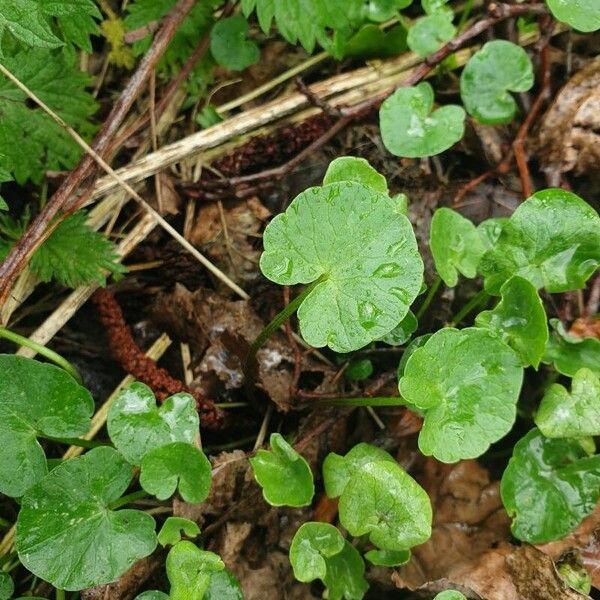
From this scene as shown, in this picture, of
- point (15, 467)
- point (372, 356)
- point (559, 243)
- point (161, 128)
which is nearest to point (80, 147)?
point (161, 128)

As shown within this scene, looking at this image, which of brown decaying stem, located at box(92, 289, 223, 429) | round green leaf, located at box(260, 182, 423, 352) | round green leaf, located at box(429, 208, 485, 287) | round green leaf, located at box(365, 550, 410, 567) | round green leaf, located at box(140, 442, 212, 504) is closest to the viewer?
round green leaf, located at box(260, 182, 423, 352)

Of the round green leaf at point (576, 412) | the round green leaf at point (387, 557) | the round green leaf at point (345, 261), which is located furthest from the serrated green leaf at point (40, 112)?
the round green leaf at point (576, 412)

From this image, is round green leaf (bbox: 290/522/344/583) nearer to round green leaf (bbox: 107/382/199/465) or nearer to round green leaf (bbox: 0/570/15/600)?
round green leaf (bbox: 107/382/199/465)

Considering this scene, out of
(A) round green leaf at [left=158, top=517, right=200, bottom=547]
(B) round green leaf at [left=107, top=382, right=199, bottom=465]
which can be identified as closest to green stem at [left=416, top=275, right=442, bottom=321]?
(B) round green leaf at [left=107, top=382, right=199, bottom=465]

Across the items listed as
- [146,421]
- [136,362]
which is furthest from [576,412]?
[136,362]

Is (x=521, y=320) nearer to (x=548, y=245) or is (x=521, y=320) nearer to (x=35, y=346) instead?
(x=548, y=245)

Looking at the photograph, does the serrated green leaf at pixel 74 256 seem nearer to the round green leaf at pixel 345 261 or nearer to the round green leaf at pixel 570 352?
the round green leaf at pixel 345 261
